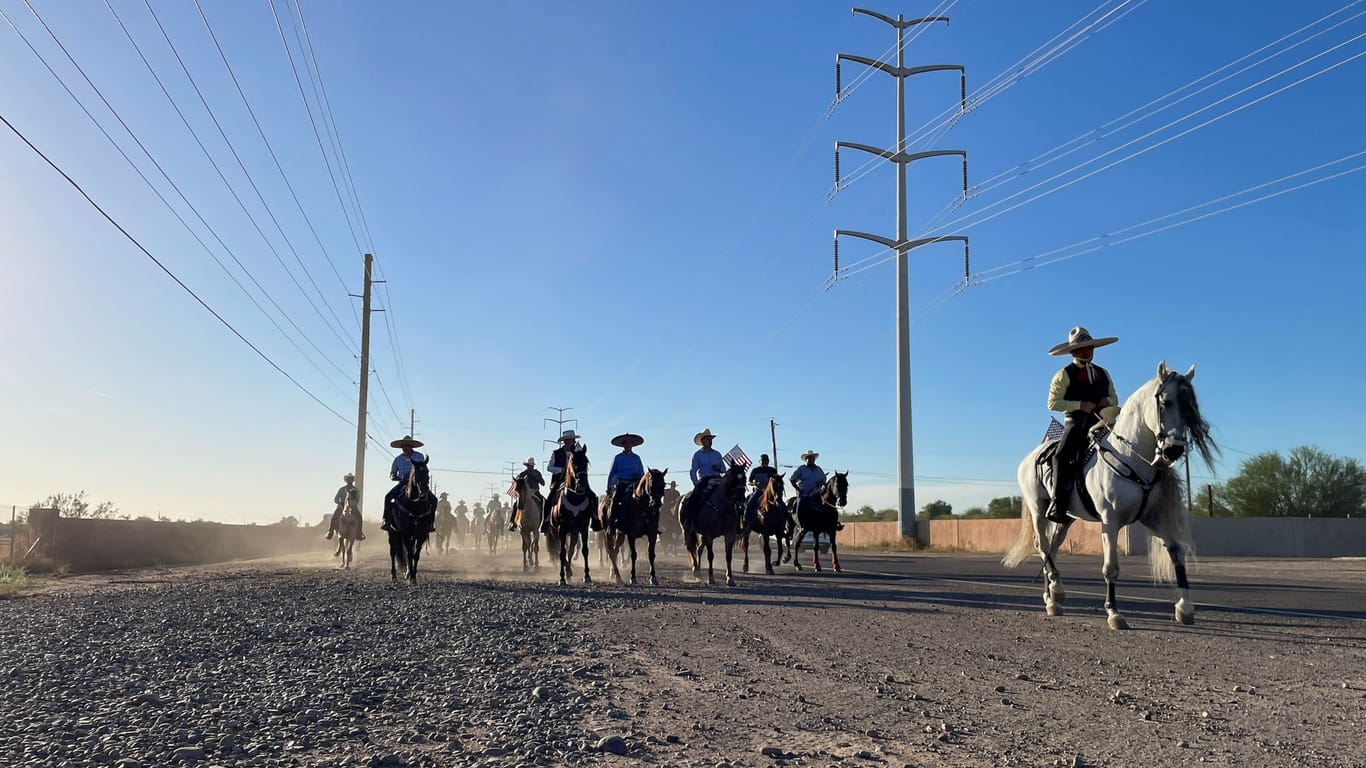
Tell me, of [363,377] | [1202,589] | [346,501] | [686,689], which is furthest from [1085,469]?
[363,377]

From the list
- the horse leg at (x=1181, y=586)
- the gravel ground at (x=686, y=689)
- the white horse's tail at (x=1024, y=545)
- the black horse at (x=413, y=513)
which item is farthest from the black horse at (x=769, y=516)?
the horse leg at (x=1181, y=586)

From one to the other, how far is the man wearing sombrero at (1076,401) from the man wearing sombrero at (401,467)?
12.2m

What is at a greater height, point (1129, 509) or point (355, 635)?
point (1129, 509)

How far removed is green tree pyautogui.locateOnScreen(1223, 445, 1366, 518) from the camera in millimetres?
58062

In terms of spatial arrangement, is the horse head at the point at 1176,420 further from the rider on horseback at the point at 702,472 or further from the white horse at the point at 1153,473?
the rider on horseback at the point at 702,472

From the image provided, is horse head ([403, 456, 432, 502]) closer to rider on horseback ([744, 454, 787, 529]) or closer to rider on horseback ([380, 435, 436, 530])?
rider on horseback ([380, 435, 436, 530])

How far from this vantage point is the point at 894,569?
22.7 m

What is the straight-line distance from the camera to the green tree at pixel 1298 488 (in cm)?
5806

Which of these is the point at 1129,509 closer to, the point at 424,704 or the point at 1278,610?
the point at 1278,610

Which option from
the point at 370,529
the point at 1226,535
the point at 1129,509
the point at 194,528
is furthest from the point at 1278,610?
the point at 370,529

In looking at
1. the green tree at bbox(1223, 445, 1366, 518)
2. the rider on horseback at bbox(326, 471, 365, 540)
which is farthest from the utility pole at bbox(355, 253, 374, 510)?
the green tree at bbox(1223, 445, 1366, 518)

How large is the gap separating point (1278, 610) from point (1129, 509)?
2623 millimetres

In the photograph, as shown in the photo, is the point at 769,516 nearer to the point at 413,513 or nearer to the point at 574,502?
the point at 574,502

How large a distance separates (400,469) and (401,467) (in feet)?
0.15
